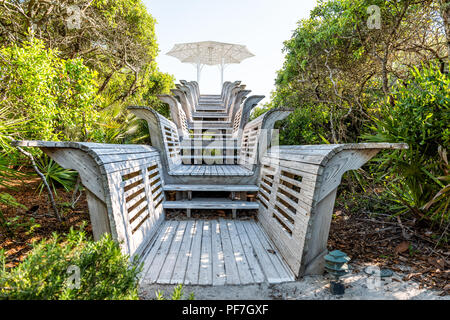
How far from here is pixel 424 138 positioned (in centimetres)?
242

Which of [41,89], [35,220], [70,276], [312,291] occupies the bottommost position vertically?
[312,291]

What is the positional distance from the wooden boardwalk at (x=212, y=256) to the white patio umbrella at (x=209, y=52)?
475 inches

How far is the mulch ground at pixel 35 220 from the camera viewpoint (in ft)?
8.14

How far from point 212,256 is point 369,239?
1951 millimetres

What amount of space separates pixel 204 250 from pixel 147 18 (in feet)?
27.5

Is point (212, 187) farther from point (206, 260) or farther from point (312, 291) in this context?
point (312, 291)

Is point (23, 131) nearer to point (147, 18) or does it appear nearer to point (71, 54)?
point (71, 54)

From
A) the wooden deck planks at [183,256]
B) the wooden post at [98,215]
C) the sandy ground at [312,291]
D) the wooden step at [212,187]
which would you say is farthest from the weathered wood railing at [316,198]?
the wooden post at [98,215]

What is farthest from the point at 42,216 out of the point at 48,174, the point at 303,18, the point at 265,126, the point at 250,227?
the point at 303,18

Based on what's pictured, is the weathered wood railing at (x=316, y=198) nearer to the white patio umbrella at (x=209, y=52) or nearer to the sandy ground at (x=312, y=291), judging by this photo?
the sandy ground at (x=312, y=291)

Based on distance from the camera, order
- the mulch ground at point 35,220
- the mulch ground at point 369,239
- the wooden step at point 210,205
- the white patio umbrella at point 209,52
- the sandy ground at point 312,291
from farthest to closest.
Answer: the white patio umbrella at point 209,52
the wooden step at point 210,205
the mulch ground at point 35,220
the mulch ground at point 369,239
the sandy ground at point 312,291

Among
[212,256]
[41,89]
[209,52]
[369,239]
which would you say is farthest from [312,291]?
[209,52]

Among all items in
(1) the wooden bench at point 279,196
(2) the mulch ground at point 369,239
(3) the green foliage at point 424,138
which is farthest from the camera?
(3) the green foliage at point 424,138

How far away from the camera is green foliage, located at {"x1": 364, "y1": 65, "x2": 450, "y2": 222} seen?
2367 millimetres
